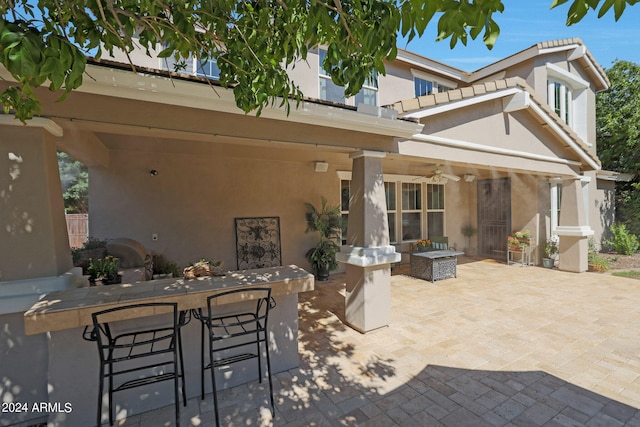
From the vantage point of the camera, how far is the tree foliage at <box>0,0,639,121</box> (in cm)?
137

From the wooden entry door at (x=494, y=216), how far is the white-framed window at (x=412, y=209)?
1.55 m

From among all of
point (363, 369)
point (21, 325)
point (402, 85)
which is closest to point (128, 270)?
point (21, 325)

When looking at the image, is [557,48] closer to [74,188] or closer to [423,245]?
[423,245]

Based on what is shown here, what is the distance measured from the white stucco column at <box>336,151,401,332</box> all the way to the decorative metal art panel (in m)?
3.22

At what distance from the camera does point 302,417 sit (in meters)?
2.79

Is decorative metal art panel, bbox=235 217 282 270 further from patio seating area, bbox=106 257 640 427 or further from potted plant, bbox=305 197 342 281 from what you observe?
patio seating area, bbox=106 257 640 427

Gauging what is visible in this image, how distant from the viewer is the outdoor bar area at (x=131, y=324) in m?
2.53

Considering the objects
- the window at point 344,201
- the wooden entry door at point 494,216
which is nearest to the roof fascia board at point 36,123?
the window at point 344,201

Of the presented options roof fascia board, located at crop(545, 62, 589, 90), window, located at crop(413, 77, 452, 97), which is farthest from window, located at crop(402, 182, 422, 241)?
roof fascia board, located at crop(545, 62, 589, 90)

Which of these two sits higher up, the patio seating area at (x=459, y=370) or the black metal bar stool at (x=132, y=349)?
the black metal bar stool at (x=132, y=349)

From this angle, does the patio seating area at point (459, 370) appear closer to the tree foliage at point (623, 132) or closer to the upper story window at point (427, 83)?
the upper story window at point (427, 83)

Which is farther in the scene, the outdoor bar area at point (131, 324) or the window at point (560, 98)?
the window at point (560, 98)

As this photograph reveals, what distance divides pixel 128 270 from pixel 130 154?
2933mm

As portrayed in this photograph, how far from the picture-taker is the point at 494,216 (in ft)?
34.7
